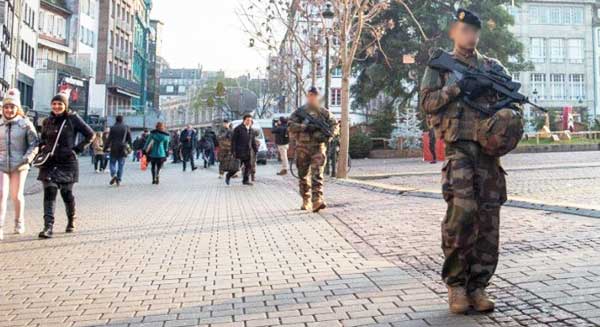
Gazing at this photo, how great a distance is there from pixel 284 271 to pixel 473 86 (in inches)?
93.9

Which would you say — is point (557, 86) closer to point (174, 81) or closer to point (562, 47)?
point (562, 47)

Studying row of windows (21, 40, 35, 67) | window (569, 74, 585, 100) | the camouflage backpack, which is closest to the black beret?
the camouflage backpack

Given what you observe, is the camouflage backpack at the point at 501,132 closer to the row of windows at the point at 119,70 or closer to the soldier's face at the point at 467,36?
the soldier's face at the point at 467,36

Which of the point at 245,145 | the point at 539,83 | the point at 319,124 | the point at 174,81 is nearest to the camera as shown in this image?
the point at 319,124

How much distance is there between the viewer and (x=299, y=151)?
8.85 m

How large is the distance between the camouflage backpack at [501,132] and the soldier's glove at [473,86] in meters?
0.18

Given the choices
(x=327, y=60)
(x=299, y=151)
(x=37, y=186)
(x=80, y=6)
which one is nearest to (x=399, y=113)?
(x=327, y=60)

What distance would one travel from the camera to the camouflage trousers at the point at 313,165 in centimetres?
866

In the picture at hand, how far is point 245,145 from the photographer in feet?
48.2

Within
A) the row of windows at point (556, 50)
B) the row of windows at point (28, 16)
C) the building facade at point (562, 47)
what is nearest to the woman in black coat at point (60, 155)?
the row of windows at point (28, 16)

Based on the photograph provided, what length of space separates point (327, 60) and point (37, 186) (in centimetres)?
1037

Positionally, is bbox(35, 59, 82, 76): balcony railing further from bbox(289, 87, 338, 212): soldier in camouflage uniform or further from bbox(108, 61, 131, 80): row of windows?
bbox(289, 87, 338, 212): soldier in camouflage uniform

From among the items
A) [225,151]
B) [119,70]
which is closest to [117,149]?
[225,151]

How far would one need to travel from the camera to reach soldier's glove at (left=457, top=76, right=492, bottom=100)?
3582mm
